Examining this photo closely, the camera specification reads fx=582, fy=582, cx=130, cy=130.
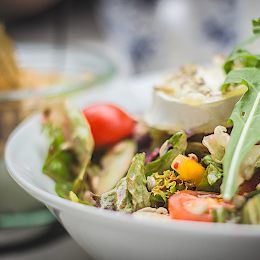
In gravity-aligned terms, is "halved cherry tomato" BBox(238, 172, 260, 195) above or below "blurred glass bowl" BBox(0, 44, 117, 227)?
above

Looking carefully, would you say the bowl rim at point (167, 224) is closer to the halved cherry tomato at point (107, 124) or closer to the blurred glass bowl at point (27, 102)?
the halved cherry tomato at point (107, 124)

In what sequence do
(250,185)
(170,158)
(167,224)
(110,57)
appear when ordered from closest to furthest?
(167,224), (250,185), (170,158), (110,57)

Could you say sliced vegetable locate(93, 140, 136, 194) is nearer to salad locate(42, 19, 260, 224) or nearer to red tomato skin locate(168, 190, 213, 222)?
salad locate(42, 19, 260, 224)

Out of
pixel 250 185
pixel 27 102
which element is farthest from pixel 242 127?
pixel 27 102

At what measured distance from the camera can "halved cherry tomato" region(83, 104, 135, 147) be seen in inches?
44.8

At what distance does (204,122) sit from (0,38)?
73cm

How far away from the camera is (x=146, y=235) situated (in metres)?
0.69

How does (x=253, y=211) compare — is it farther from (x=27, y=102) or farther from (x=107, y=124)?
(x=27, y=102)

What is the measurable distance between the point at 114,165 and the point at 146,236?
0.39 meters

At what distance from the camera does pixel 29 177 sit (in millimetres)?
935

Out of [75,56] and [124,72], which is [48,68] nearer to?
[75,56]

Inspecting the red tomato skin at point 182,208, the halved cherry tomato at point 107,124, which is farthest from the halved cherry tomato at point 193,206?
the halved cherry tomato at point 107,124

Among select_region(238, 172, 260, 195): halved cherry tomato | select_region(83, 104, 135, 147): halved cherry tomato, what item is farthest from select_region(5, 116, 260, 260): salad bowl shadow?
select_region(83, 104, 135, 147): halved cherry tomato

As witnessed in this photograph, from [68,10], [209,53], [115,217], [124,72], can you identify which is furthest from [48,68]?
[68,10]
